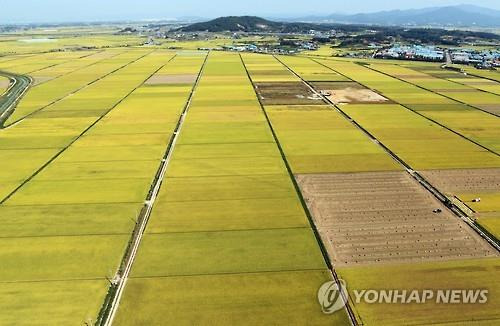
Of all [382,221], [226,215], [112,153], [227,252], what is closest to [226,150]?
[112,153]

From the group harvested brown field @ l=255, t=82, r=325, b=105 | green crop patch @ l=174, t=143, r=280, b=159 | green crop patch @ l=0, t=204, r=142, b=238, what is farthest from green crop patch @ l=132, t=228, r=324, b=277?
harvested brown field @ l=255, t=82, r=325, b=105

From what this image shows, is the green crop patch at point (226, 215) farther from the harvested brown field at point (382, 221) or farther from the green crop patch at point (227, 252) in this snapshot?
the harvested brown field at point (382, 221)

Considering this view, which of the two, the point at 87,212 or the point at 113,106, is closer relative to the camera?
the point at 87,212

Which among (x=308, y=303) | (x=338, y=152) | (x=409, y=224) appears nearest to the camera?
(x=308, y=303)

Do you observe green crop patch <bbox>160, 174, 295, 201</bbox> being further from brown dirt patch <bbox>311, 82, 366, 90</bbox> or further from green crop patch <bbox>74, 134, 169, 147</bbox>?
brown dirt patch <bbox>311, 82, 366, 90</bbox>

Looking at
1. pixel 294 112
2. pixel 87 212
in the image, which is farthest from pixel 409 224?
pixel 294 112

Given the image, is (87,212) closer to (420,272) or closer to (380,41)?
(420,272)
